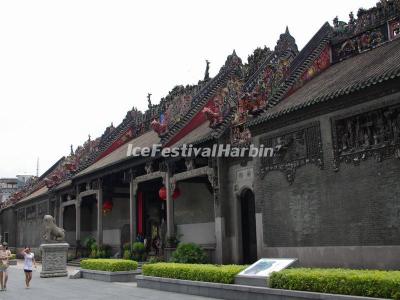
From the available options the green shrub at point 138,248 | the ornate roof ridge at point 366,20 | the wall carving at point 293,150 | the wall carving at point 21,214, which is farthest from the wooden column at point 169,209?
the wall carving at point 21,214

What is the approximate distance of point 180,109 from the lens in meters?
23.7

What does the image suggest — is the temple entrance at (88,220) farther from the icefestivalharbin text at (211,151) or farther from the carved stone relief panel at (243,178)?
the carved stone relief panel at (243,178)

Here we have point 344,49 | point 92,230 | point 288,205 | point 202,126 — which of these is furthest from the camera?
point 92,230

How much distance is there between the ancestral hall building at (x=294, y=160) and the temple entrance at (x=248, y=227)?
0.12ft

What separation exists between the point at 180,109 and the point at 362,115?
483 inches

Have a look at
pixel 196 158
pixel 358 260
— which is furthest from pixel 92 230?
pixel 358 260

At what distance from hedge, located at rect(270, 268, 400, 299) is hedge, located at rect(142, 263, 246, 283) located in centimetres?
170

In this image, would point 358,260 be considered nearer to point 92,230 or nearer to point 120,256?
point 120,256

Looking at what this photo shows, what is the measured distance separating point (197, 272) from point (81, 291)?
4.01 m

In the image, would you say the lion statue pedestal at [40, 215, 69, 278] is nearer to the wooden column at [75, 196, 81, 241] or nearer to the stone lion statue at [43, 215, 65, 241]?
the stone lion statue at [43, 215, 65, 241]

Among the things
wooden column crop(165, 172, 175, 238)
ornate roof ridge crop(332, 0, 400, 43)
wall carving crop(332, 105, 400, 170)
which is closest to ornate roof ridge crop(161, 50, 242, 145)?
wooden column crop(165, 172, 175, 238)

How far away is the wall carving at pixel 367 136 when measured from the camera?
11.8 meters

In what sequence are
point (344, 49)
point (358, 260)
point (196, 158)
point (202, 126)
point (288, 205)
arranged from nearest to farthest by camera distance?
point (358, 260), point (288, 205), point (344, 49), point (196, 158), point (202, 126)

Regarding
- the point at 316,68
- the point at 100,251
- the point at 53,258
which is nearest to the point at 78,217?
the point at 100,251
